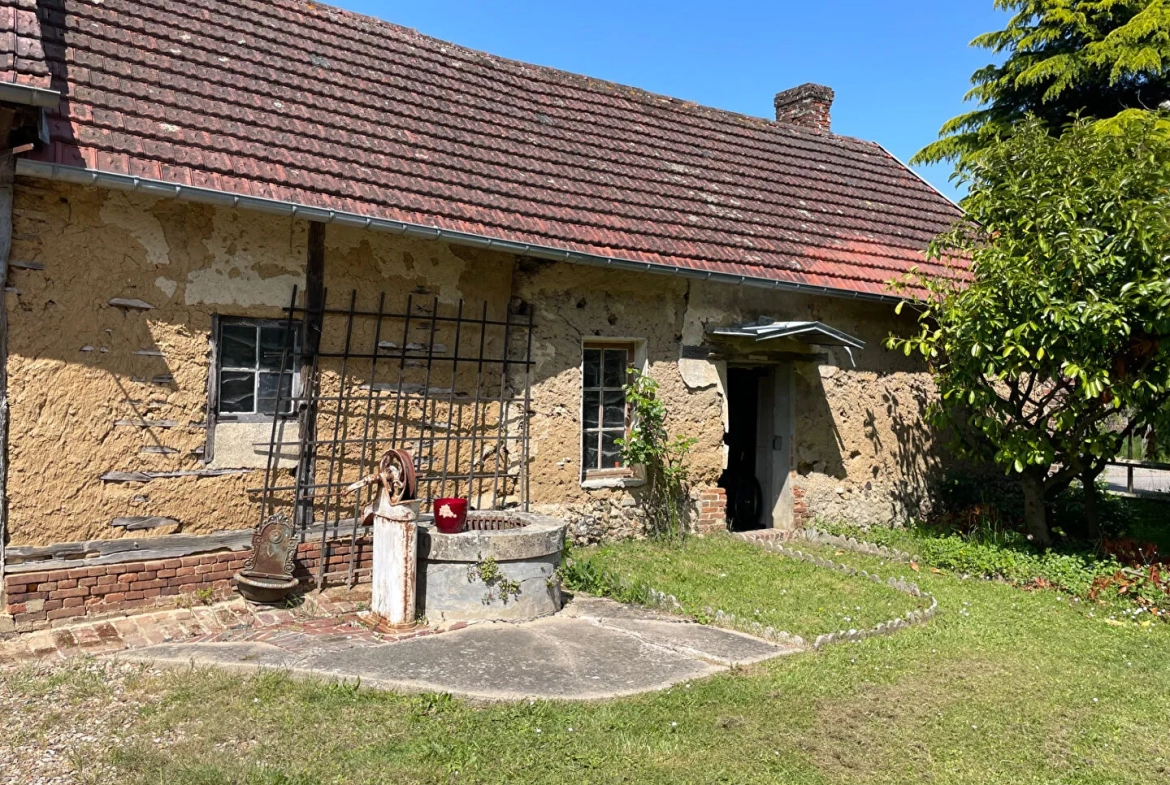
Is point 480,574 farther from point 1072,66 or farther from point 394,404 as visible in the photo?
point 1072,66

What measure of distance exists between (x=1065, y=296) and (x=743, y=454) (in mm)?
3951

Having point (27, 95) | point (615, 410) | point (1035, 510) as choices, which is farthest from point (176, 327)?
point (1035, 510)

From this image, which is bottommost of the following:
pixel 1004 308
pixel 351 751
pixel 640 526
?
pixel 351 751

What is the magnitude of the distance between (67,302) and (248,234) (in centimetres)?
127

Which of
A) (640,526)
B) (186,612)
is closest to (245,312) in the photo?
(186,612)

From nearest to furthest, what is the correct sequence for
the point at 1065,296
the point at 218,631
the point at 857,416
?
the point at 218,631 → the point at 1065,296 → the point at 857,416

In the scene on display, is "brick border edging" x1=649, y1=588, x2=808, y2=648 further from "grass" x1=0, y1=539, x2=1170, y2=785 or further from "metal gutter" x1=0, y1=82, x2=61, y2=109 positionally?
"metal gutter" x1=0, y1=82, x2=61, y2=109

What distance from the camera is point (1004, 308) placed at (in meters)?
7.75

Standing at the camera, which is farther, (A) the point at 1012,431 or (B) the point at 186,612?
(A) the point at 1012,431

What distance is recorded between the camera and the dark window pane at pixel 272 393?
21.4ft

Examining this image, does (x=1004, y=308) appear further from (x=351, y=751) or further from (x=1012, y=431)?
(x=351, y=751)

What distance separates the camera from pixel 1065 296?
7438 millimetres

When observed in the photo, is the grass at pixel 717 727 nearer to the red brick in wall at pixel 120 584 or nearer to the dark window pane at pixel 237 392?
the red brick in wall at pixel 120 584

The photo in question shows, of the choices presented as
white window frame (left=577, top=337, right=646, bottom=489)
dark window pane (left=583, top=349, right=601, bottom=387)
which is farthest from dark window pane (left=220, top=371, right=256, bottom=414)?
dark window pane (left=583, top=349, right=601, bottom=387)
